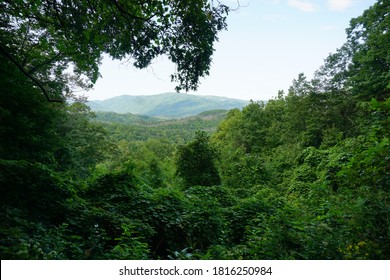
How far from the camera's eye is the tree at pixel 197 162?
622 inches

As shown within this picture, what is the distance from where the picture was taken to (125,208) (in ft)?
18.9

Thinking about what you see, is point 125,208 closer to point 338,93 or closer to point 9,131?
point 9,131

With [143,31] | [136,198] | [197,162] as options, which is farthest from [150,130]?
[143,31]

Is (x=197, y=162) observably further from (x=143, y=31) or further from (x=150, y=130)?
(x=150, y=130)

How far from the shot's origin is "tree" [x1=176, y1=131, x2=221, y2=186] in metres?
15.8

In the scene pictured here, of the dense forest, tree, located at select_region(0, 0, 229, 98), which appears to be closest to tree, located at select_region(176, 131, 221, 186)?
the dense forest

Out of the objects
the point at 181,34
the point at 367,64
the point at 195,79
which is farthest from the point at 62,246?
the point at 367,64

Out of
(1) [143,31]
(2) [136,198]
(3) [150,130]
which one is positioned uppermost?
(3) [150,130]

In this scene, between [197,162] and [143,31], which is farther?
[197,162]

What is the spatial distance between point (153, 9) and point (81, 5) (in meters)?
1.45

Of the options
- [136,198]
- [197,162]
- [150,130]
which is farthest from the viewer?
[150,130]

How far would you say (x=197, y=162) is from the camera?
15875 mm

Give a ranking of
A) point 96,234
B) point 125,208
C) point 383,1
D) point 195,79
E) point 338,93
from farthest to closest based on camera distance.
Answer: point 338,93 < point 383,1 < point 125,208 < point 195,79 < point 96,234

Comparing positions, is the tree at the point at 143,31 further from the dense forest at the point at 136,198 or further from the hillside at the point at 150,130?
the hillside at the point at 150,130
